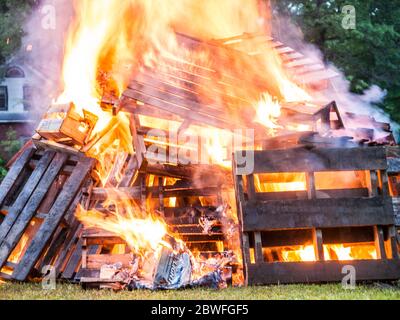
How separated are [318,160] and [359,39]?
1213 centimetres

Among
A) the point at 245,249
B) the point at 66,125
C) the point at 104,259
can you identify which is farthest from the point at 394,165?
the point at 66,125

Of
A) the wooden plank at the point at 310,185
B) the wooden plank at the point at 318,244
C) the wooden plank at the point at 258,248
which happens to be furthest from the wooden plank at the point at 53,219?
the wooden plank at the point at 318,244

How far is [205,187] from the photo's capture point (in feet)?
29.7

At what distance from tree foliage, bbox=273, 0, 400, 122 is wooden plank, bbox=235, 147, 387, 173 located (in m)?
10.9

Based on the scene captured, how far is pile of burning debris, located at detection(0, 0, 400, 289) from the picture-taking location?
26.3ft

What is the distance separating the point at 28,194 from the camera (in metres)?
9.71

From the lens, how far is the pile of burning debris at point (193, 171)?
8.01m

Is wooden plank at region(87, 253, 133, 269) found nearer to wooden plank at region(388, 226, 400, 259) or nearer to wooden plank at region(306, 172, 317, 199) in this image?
wooden plank at region(306, 172, 317, 199)

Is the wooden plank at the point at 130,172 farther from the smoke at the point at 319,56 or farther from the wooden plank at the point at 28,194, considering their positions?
the smoke at the point at 319,56

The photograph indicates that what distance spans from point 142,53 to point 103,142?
65.1 inches

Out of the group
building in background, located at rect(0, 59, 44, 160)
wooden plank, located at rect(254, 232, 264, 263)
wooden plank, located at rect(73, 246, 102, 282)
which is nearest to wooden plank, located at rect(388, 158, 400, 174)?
wooden plank, located at rect(254, 232, 264, 263)

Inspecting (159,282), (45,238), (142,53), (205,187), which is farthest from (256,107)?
(45,238)

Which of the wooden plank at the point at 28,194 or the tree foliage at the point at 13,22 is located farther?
the tree foliage at the point at 13,22

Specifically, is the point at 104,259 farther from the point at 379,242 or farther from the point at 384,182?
the point at 384,182
